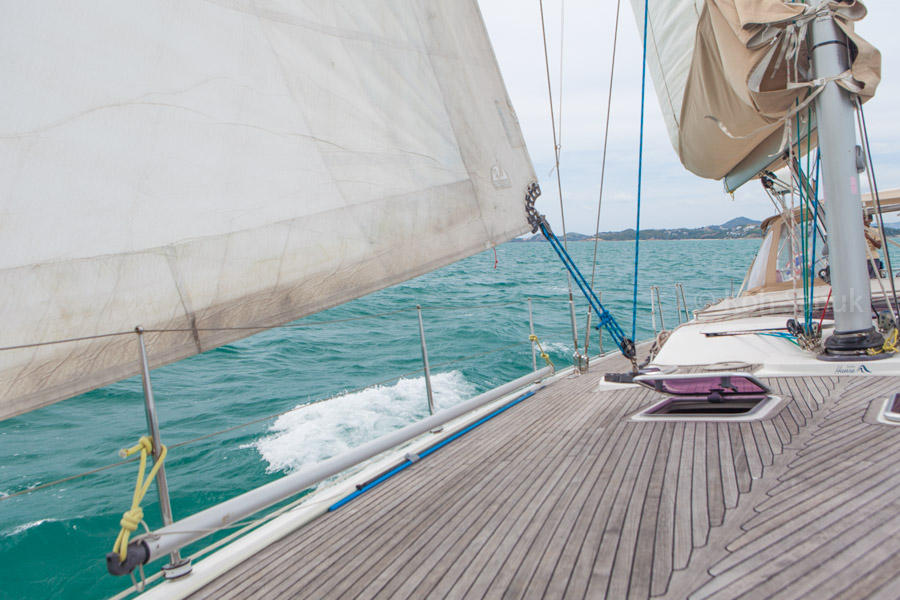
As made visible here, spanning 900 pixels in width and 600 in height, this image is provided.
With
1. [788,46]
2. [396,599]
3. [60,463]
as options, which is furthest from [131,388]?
[788,46]

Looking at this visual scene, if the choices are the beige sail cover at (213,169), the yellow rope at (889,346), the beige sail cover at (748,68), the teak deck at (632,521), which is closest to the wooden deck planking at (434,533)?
the teak deck at (632,521)

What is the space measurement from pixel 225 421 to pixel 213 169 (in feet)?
13.7

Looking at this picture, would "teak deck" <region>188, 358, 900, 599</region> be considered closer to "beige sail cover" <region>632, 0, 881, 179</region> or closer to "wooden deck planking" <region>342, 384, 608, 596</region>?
"wooden deck planking" <region>342, 384, 608, 596</region>

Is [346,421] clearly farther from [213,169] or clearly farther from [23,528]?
[213,169]

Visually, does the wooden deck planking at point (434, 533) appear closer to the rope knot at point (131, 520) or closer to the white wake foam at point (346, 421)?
the rope knot at point (131, 520)

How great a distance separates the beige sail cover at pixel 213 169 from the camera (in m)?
1.69

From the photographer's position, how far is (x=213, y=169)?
2.10 metres

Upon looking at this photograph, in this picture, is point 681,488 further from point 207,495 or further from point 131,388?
point 131,388

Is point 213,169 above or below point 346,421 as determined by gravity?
above

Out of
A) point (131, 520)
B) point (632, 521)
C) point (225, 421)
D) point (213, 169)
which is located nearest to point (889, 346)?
point (632, 521)

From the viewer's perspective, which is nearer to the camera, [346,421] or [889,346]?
[889,346]

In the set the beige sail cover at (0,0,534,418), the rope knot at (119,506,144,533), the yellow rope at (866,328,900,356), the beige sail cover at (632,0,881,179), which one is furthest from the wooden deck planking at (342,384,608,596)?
the beige sail cover at (632,0,881,179)

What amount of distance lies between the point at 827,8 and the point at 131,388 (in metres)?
7.61

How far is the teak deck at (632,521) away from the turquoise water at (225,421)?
2.88 ft
